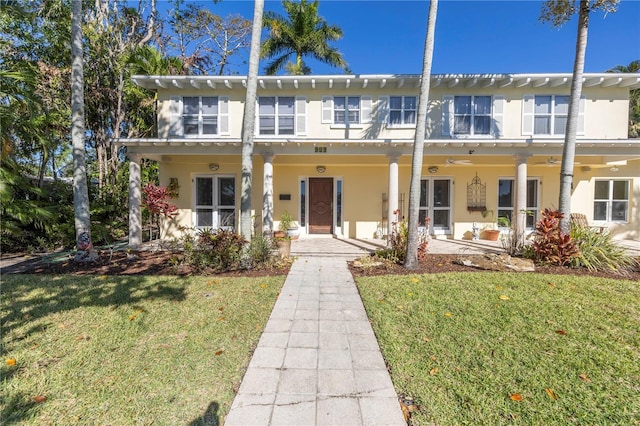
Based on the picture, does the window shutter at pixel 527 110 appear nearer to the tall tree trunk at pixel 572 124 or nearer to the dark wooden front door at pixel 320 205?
the tall tree trunk at pixel 572 124

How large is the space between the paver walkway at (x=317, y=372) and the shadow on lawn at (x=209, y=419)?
96 millimetres

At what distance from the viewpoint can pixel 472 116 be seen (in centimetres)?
962

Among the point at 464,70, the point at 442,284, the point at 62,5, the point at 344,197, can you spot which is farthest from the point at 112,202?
the point at 464,70

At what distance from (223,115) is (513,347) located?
10131 millimetres

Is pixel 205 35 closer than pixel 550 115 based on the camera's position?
No

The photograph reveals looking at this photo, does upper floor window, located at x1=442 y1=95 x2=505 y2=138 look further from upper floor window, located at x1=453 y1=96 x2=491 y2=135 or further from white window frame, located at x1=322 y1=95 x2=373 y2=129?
white window frame, located at x1=322 y1=95 x2=373 y2=129

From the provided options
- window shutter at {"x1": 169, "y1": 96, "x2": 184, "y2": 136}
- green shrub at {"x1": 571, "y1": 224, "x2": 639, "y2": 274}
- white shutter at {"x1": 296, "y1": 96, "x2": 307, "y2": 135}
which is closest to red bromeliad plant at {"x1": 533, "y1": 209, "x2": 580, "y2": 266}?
green shrub at {"x1": 571, "y1": 224, "x2": 639, "y2": 274}

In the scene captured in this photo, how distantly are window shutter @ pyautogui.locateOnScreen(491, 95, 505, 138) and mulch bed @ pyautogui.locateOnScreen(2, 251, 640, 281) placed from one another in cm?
578

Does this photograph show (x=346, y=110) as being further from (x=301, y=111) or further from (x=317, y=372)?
(x=317, y=372)

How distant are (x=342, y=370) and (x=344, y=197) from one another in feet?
26.3

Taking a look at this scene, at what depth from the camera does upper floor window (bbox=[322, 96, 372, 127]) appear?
973 cm

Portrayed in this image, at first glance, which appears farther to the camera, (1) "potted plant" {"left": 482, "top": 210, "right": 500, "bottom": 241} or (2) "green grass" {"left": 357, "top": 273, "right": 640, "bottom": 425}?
(1) "potted plant" {"left": 482, "top": 210, "right": 500, "bottom": 241}

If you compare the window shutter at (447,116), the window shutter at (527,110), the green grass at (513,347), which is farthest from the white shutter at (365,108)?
the green grass at (513,347)

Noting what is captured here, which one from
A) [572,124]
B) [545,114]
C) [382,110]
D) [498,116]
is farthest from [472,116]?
[572,124]
